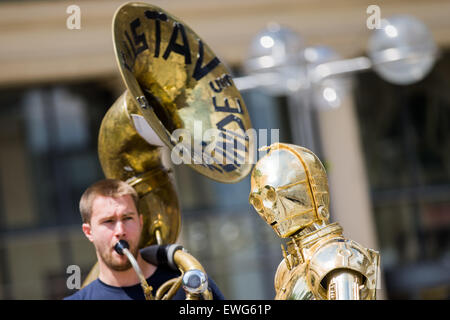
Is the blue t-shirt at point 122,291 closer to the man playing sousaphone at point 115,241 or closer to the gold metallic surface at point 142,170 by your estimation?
the man playing sousaphone at point 115,241

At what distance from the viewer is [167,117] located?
259 centimetres

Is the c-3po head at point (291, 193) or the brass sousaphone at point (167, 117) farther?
the brass sousaphone at point (167, 117)

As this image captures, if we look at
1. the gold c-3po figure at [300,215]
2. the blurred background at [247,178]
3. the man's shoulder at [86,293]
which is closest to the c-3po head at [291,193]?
the gold c-3po figure at [300,215]

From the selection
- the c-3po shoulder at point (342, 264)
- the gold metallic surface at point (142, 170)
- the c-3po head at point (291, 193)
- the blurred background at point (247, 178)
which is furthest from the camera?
the blurred background at point (247, 178)

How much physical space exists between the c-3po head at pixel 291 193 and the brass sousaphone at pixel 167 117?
0.42 meters

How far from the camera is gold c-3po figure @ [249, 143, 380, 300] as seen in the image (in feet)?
5.64

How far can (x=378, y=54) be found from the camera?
5809 mm

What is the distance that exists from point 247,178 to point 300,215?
8449mm

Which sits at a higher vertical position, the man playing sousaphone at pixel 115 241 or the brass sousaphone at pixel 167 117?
the brass sousaphone at pixel 167 117

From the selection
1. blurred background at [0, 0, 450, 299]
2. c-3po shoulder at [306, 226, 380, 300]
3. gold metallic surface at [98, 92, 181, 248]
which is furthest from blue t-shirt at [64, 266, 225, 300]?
blurred background at [0, 0, 450, 299]

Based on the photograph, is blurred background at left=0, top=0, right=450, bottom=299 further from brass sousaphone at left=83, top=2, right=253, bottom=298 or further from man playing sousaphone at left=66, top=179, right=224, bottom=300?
man playing sousaphone at left=66, top=179, right=224, bottom=300

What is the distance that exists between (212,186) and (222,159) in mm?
8802

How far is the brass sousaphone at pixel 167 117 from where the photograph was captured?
2.38m
